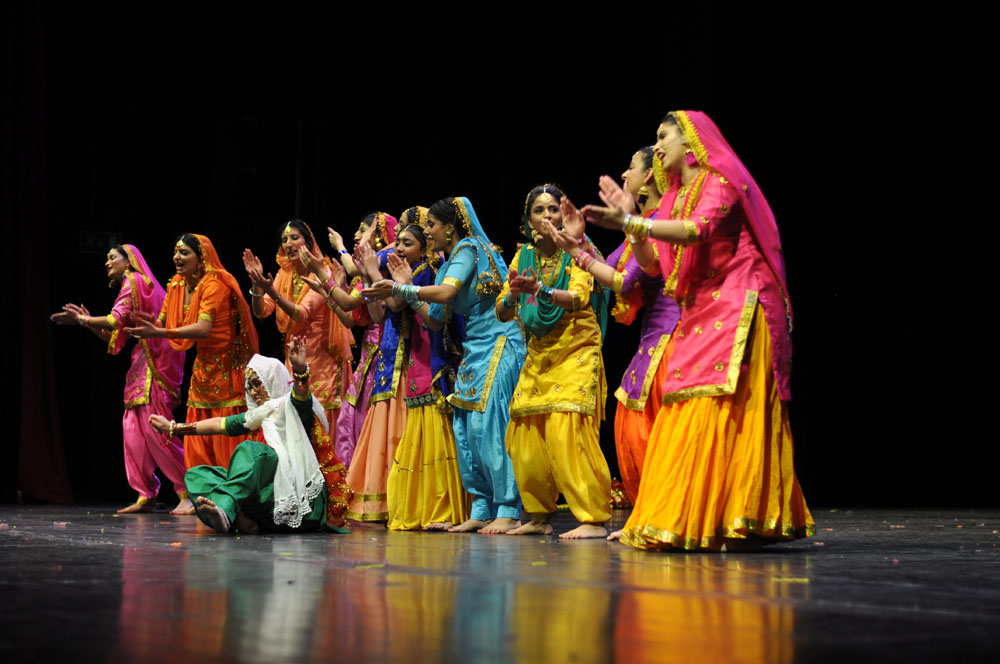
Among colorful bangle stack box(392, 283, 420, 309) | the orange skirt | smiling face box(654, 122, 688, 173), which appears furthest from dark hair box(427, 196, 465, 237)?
smiling face box(654, 122, 688, 173)

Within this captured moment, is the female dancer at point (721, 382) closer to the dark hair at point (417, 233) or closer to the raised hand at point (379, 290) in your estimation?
the raised hand at point (379, 290)

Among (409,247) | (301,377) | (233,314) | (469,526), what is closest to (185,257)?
(233,314)

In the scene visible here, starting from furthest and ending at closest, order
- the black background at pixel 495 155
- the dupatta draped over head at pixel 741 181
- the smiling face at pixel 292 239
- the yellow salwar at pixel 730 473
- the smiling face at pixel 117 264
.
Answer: the black background at pixel 495 155
the smiling face at pixel 117 264
the smiling face at pixel 292 239
the dupatta draped over head at pixel 741 181
the yellow salwar at pixel 730 473

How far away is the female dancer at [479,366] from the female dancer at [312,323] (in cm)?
160

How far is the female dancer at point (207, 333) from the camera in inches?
261

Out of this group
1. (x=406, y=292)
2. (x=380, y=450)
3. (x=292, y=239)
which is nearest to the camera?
(x=406, y=292)

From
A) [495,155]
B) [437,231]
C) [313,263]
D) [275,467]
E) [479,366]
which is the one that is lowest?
[275,467]

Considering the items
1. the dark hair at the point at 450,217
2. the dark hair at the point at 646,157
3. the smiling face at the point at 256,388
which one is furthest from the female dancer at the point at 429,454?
the dark hair at the point at 646,157

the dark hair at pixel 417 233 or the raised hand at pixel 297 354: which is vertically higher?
the dark hair at pixel 417 233

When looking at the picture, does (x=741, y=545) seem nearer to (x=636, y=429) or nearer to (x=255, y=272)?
(x=636, y=429)

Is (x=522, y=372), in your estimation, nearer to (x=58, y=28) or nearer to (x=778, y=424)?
(x=778, y=424)

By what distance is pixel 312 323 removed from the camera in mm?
6766

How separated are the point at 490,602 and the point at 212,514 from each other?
2.52 metres

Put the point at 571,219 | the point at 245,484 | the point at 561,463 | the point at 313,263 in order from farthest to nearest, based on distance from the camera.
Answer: the point at 313,263, the point at 245,484, the point at 561,463, the point at 571,219
